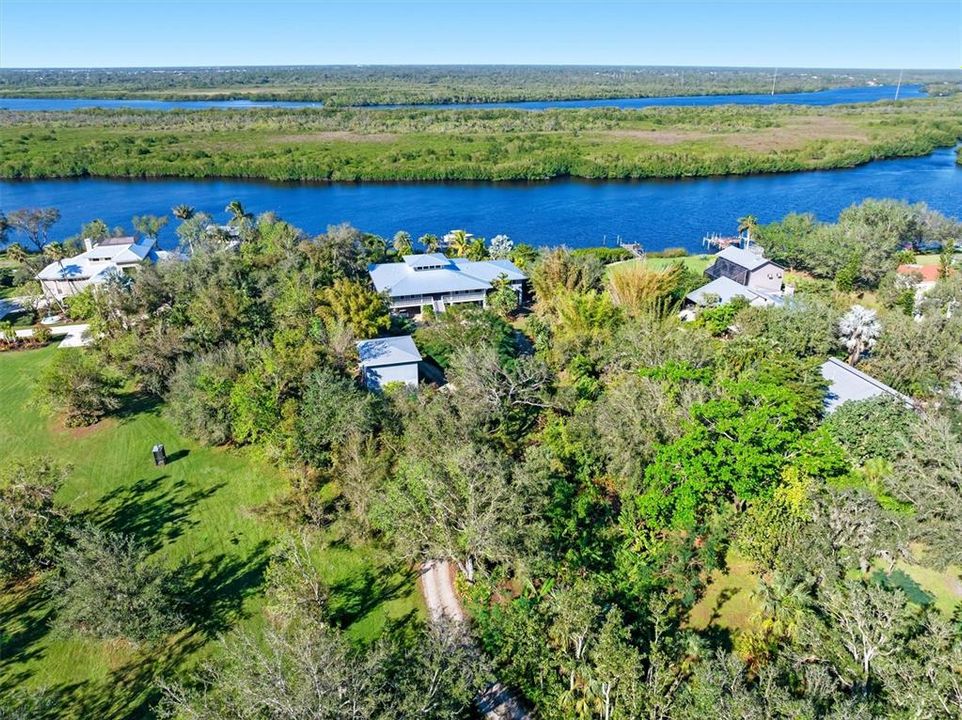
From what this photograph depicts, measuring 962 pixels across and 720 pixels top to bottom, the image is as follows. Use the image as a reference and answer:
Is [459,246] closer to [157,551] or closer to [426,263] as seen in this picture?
[426,263]

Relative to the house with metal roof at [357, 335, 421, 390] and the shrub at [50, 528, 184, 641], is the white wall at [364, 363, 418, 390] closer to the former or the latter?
the house with metal roof at [357, 335, 421, 390]

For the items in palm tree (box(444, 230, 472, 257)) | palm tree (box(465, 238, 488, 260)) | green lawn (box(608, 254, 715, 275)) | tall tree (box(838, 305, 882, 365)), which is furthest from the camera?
palm tree (box(444, 230, 472, 257))

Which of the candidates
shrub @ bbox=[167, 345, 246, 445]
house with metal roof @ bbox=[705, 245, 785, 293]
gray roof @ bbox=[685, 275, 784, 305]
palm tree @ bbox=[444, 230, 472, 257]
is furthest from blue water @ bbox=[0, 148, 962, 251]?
shrub @ bbox=[167, 345, 246, 445]

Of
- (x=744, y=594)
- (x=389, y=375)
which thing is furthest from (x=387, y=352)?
(x=744, y=594)

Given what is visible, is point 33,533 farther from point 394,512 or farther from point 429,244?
point 429,244

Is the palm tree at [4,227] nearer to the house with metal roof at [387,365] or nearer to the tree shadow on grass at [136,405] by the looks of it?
the tree shadow on grass at [136,405]

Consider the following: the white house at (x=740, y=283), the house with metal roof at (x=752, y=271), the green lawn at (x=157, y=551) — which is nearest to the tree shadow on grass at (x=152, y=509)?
the green lawn at (x=157, y=551)
